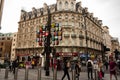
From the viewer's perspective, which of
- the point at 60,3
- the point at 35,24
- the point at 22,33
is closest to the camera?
the point at 60,3

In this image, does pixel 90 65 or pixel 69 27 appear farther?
pixel 69 27

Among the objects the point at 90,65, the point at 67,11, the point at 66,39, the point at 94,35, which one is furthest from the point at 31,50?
the point at 90,65

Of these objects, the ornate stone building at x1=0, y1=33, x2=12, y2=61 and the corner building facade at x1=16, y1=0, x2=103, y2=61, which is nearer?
the corner building facade at x1=16, y1=0, x2=103, y2=61

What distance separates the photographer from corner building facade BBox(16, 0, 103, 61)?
42.3 m

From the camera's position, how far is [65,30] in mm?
42875

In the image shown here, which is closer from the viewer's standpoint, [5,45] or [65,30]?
[65,30]

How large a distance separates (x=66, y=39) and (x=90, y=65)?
1159 inches

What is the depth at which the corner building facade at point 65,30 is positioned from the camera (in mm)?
42312

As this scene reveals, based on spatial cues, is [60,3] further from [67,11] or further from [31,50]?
[31,50]

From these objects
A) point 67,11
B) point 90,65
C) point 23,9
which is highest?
point 23,9

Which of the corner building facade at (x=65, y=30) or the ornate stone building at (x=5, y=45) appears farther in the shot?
the ornate stone building at (x=5, y=45)

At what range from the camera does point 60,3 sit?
45375 mm

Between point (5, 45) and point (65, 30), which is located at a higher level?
point (65, 30)

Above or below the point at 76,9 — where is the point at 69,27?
below
